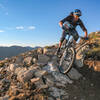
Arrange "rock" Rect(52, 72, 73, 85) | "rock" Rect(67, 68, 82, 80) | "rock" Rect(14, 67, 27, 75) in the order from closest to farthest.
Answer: "rock" Rect(52, 72, 73, 85)
"rock" Rect(67, 68, 82, 80)
"rock" Rect(14, 67, 27, 75)

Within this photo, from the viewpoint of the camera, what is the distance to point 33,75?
8.42m

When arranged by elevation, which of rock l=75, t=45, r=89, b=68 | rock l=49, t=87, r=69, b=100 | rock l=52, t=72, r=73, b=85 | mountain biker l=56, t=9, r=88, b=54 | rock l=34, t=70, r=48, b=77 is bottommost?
rock l=49, t=87, r=69, b=100

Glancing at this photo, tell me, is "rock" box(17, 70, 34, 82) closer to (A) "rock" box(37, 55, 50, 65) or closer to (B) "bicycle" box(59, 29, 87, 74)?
(A) "rock" box(37, 55, 50, 65)

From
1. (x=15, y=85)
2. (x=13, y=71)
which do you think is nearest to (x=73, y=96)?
(x=15, y=85)

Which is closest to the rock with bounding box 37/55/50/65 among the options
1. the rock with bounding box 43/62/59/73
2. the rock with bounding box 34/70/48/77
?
the rock with bounding box 43/62/59/73

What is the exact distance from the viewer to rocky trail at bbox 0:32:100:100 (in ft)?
22.8

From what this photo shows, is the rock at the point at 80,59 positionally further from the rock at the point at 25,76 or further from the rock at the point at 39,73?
the rock at the point at 25,76

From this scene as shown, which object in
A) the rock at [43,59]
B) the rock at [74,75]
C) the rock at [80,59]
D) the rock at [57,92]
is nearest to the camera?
the rock at [57,92]

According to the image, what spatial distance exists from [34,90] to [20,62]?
177 inches

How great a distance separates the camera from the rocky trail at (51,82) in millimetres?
6941

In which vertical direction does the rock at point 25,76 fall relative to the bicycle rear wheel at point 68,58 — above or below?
below

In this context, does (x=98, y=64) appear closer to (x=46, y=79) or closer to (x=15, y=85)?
(x=46, y=79)

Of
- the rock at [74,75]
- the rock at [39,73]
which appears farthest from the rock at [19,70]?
the rock at [74,75]

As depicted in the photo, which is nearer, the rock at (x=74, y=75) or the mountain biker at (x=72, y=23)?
the mountain biker at (x=72, y=23)
